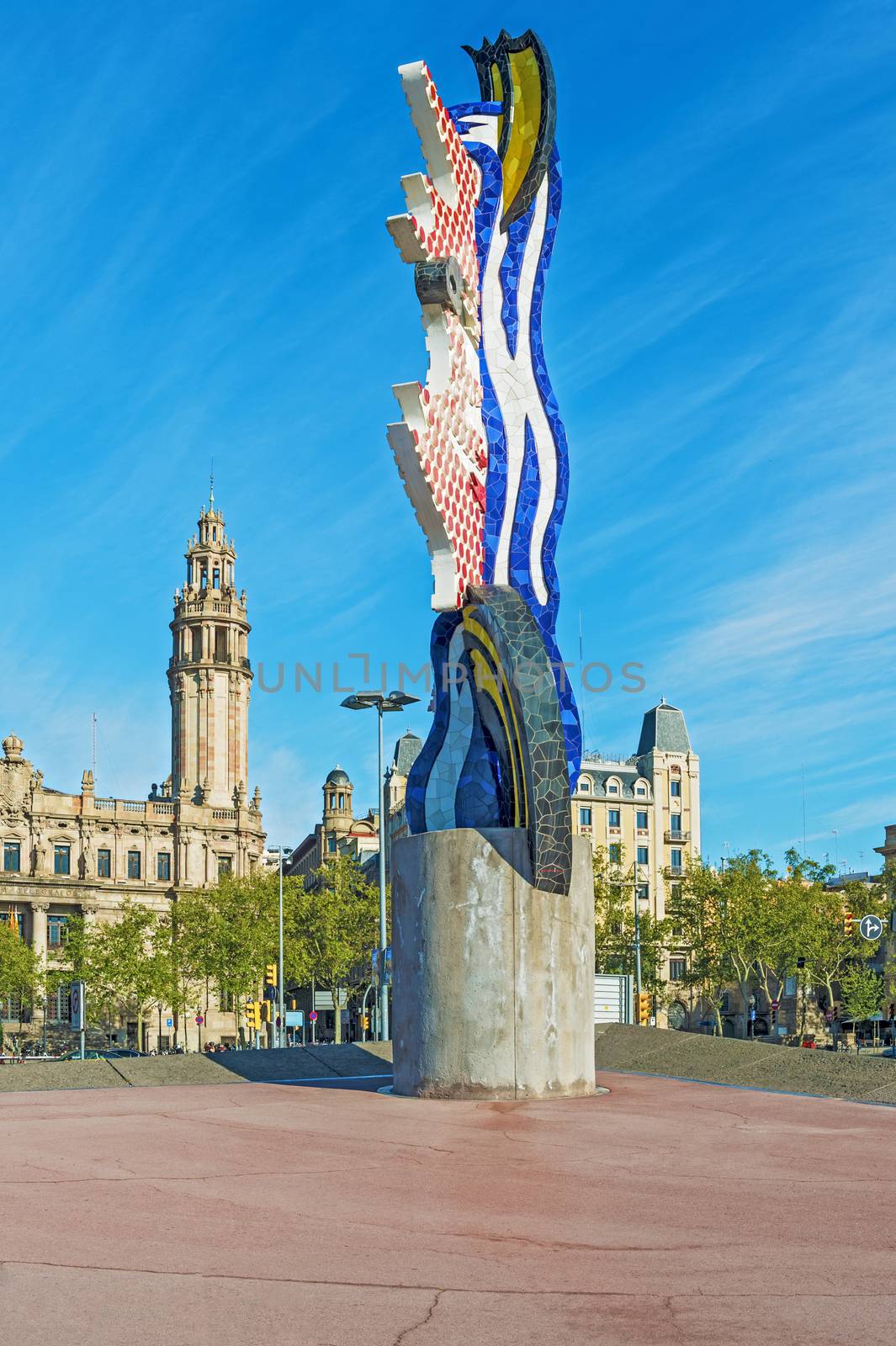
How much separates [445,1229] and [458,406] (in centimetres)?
1597

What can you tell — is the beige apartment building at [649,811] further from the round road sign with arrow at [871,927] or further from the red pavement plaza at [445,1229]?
the red pavement plaza at [445,1229]

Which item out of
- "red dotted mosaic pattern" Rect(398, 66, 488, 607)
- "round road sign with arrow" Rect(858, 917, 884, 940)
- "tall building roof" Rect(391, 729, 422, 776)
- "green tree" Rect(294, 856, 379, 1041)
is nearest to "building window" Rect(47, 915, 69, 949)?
"green tree" Rect(294, 856, 379, 1041)

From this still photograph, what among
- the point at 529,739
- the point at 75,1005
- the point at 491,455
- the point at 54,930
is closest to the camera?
the point at 529,739

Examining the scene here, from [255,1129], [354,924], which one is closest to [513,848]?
[255,1129]

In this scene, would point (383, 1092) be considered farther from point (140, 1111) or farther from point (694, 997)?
point (694, 997)

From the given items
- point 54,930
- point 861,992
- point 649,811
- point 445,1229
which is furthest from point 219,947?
point 445,1229

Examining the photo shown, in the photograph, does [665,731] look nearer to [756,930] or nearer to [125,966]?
[756,930]

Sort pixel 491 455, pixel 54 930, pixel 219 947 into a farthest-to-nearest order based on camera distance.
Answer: pixel 54 930
pixel 219 947
pixel 491 455

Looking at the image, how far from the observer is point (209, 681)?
4419 inches

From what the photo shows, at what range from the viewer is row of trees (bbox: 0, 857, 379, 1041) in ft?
254

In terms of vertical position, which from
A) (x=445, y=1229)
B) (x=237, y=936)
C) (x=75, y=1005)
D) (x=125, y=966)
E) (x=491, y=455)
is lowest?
(x=75, y=1005)

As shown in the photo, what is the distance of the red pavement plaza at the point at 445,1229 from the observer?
7797 mm

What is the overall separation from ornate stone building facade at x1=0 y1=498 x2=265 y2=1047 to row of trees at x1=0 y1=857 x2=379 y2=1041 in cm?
780

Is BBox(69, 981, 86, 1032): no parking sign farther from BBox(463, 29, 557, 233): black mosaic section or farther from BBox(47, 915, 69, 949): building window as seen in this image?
BBox(463, 29, 557, 233): black mosaic section
